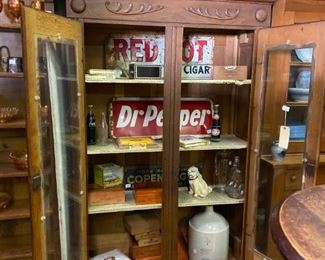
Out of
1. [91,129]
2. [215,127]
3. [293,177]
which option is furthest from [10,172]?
[293,177]

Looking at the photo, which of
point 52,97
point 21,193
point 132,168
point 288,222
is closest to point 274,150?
point 132,168

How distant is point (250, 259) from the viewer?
230cm

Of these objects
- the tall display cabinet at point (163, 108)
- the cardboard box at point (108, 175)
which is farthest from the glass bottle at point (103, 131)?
the cardboard box at point (108, 175)

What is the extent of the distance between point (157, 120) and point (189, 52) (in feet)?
1.76

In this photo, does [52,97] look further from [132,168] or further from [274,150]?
[274,150]

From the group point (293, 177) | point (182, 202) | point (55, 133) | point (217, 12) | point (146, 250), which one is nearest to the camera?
point (55, 133)

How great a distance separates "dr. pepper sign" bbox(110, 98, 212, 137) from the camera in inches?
92.0

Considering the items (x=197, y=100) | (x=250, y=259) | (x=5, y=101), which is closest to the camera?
(x=5, y=101)

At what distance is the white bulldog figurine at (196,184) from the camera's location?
2363mm

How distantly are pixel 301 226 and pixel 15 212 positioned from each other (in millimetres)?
1687

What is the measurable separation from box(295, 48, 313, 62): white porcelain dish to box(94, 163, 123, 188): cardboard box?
135cm

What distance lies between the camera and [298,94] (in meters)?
2.09

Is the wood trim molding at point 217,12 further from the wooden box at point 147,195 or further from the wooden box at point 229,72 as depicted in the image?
the wooden box at point 147,195

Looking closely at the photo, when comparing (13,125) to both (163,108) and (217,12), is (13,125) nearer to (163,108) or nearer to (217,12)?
(163,108)
